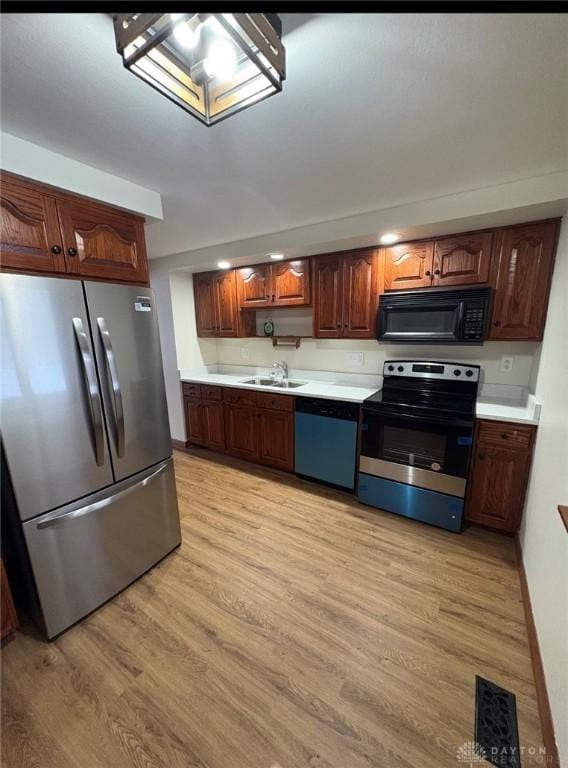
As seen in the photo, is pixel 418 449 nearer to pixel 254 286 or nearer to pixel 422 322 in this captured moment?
pixel 422 322

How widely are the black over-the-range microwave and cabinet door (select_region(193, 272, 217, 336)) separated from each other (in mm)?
1936

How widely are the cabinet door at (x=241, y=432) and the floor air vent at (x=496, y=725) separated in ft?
7.71

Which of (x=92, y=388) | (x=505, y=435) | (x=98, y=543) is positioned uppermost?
(x=92, y=388)

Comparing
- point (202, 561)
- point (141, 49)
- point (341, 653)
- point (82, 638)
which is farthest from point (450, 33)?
point (82, 638)

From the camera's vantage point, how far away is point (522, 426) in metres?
1.99

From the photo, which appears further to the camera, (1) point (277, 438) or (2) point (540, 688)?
(1) point (277, 438)

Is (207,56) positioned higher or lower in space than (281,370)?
higher

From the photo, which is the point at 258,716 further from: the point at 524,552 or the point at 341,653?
the point at 524,552

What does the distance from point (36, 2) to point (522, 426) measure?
2.68 meters

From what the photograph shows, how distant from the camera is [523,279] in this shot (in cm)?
206

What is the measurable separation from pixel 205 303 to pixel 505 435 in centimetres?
317

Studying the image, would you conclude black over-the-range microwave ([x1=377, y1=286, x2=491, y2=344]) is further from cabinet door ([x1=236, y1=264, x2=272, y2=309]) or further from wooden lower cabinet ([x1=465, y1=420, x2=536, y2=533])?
cabinet door ([x1=236, y1=264, x2=272, y2=309])

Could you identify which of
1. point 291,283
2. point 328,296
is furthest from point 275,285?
point 328,296

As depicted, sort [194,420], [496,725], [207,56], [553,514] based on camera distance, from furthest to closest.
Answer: [194,420], [553,514], [496,725], [207,56]
